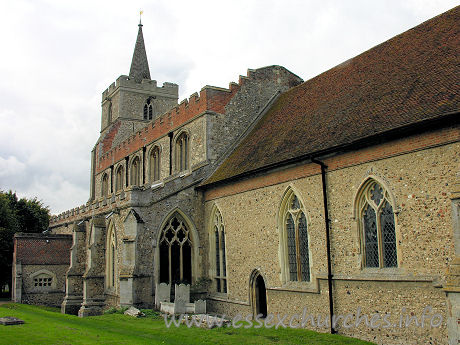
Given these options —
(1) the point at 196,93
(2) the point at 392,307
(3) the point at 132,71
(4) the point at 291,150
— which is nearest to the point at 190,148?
(1) the point at 196,93

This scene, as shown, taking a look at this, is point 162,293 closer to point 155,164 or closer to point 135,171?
point 155,164

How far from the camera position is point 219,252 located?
65.7 ft

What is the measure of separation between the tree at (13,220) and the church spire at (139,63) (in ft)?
49.4

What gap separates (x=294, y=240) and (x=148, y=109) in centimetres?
2782

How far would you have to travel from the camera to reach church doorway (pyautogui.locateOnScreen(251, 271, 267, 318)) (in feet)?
57.7

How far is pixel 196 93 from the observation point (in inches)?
922

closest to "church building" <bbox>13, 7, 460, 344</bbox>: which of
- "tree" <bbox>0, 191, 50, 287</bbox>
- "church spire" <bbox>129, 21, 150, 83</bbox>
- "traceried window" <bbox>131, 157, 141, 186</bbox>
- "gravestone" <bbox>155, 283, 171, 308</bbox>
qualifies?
"gravestone" <bbox>155, 283, 171, 308</bbox>

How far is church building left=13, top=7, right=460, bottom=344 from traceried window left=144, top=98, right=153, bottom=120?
1416 cm

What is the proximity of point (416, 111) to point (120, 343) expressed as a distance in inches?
380

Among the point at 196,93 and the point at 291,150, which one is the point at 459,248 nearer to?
the point at 291,150

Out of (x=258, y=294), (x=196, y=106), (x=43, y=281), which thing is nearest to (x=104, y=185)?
(x=43, y=281)

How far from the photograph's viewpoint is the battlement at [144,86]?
40031mm

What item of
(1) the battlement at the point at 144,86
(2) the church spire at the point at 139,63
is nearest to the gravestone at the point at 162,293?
(1) the battlement at the point at 144,86

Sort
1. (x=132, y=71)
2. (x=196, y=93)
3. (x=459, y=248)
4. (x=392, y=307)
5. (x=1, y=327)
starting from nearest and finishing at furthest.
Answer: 1. (x=459, y=248)
2. (x=392, y=307)
3. (x=1, y=327)
4. (x=196, y=93)
5. (x=132, y=71)
